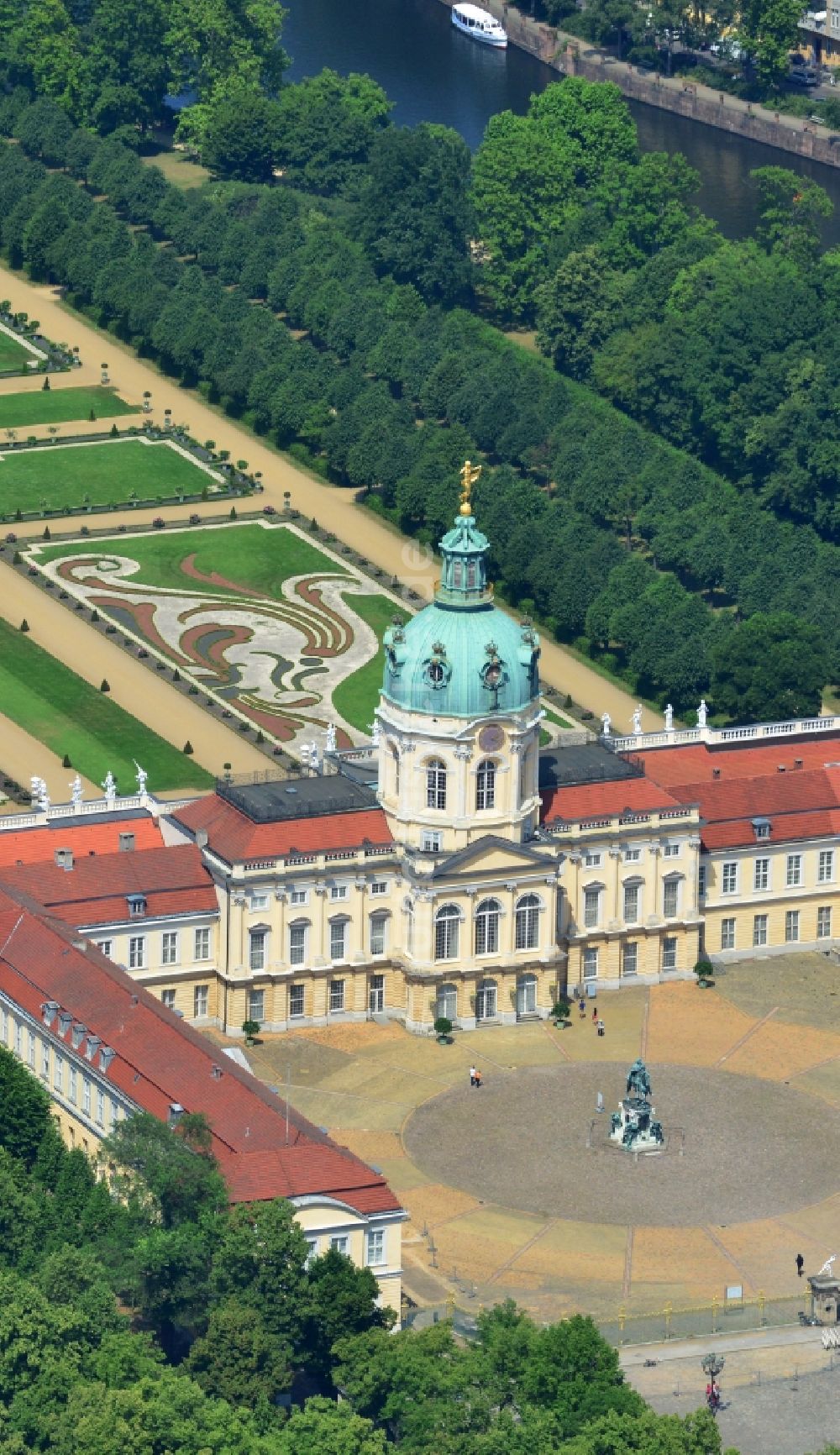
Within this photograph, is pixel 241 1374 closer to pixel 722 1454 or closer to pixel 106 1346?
pixel 106 1346

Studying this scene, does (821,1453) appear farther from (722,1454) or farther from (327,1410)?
(327,1410)

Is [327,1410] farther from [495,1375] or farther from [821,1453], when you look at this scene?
[821,1453]

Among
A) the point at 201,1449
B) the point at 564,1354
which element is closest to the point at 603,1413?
the point at 564,1354

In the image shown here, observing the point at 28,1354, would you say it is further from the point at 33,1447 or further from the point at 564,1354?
the point at 564,1354

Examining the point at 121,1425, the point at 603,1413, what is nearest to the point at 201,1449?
the point at 121,1425

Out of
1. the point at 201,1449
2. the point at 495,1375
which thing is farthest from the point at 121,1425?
the point at 495,1375
